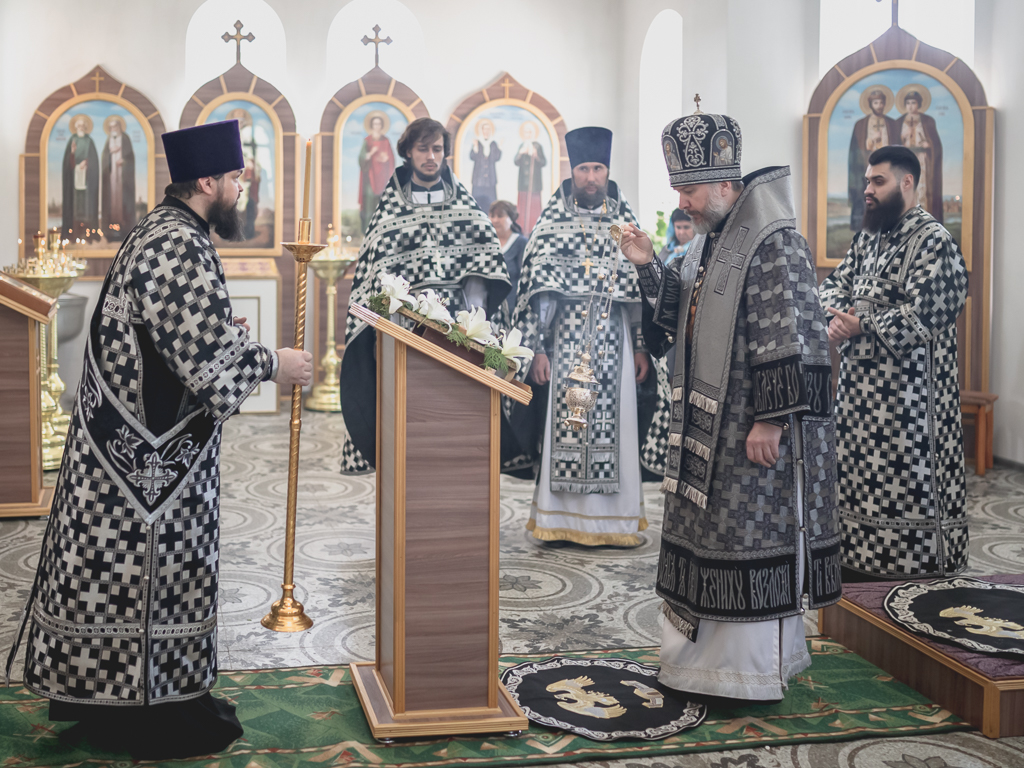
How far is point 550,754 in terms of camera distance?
9.73 ft

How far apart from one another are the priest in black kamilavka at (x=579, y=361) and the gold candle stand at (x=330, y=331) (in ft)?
15.9

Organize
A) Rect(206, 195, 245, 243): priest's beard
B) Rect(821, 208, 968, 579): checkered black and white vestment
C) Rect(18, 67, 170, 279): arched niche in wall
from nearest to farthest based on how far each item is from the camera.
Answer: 1. Rect(206, 195, 245, 243): priest's beard
2. Rect(821, 208, 968, 579): checkered black and white vestment
3. Rect(18, 67, 170, 279): arched niche in wall

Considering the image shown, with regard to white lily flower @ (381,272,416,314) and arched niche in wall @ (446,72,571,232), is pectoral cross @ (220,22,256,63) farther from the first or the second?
white lily flower @ (381,272,416,314)

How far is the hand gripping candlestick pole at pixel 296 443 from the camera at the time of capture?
3.29 m

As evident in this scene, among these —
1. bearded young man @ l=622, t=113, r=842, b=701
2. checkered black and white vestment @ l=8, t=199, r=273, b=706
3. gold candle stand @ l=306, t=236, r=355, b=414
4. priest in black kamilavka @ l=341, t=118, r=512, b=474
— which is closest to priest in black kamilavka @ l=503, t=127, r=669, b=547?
priest in black kamilavka @ l=341, t=118, r=512, b=474

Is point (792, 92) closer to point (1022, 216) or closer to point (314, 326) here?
point (1022, 216)

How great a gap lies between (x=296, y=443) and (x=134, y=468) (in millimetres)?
713

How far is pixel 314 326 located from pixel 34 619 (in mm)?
7819

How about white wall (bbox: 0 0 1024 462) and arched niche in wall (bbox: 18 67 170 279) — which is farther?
Result: arched niche in wall (bbox: 18 67 170 279)

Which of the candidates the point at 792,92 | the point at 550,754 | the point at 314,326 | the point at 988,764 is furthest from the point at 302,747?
the point at 314,326

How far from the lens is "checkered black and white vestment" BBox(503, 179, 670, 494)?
18.0 feet

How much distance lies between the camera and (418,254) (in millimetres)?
5277

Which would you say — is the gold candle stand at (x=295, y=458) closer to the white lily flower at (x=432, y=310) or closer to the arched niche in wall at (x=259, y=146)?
the white lily flower at (x=432, y=310)

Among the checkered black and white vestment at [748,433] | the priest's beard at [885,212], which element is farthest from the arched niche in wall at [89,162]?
the checkered black and white vestment at [748,433]
